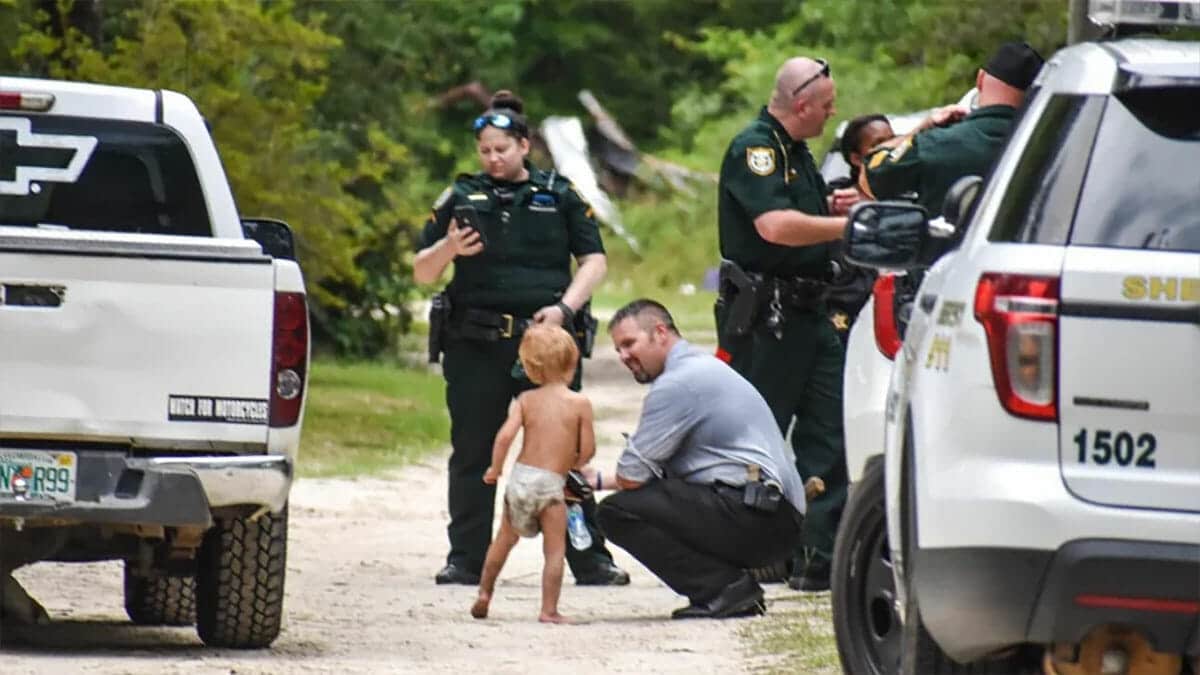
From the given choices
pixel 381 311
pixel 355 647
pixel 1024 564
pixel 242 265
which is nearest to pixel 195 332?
pixel 242 265

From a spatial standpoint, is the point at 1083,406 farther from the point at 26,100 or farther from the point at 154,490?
the point at 26,100

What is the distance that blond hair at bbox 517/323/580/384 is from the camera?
10500mm

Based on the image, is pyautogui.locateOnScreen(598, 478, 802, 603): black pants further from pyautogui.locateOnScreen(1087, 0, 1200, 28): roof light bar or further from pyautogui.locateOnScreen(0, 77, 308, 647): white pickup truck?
pyautogui.locateOnScreen(1087, 0, 1200, 28): roof light bar

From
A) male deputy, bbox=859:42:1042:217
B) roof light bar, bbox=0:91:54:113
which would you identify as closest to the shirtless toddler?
male deputy, bbox=859:42:1042:217

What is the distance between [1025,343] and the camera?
18.9ft

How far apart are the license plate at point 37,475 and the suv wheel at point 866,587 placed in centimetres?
229

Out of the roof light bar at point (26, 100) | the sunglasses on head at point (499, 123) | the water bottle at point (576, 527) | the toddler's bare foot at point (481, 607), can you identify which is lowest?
the toddler's bare foot at point (481, 607)

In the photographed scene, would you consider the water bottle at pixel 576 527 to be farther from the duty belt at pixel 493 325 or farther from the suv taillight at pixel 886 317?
the suv taillight at pixel 886 317

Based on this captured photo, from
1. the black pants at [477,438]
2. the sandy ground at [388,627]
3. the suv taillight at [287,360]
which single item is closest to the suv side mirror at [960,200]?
the sandy ground at [388,627]

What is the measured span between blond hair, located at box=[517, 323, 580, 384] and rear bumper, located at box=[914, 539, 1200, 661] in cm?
475

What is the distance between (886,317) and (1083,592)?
2974mm

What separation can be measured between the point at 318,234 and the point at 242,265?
1133cm

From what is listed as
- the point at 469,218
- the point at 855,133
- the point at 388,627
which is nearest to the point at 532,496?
the point at 388,627

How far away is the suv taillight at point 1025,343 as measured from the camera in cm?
575
